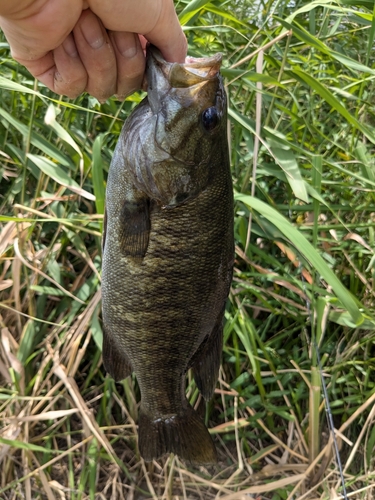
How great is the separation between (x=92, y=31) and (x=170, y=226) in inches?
20.6

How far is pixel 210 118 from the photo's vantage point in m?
1.17

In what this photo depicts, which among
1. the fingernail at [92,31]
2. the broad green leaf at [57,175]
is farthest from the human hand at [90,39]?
the broad green leaf at [57,175]

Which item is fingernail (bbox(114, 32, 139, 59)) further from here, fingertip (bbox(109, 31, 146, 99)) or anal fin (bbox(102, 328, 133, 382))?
anal fin (bbox(102, 328, 133, 382))

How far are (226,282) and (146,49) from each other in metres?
0.68

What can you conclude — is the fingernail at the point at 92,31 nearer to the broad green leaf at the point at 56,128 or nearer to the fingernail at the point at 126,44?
the fingernail at the point at 126,44

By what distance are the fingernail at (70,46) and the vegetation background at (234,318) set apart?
60cm

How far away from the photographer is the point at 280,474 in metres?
2.12

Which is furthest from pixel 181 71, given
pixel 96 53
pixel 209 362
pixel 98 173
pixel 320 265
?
pixel 209 362

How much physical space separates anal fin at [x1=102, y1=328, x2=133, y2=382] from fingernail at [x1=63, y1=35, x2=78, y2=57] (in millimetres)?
831

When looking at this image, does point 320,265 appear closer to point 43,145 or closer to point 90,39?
point 90,39

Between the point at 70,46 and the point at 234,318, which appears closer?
the point at 70,46

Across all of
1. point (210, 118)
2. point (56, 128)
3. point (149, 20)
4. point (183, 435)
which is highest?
point (149, 20)

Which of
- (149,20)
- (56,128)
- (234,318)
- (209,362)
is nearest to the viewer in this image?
(149,20)

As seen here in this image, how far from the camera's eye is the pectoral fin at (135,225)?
1231mm
